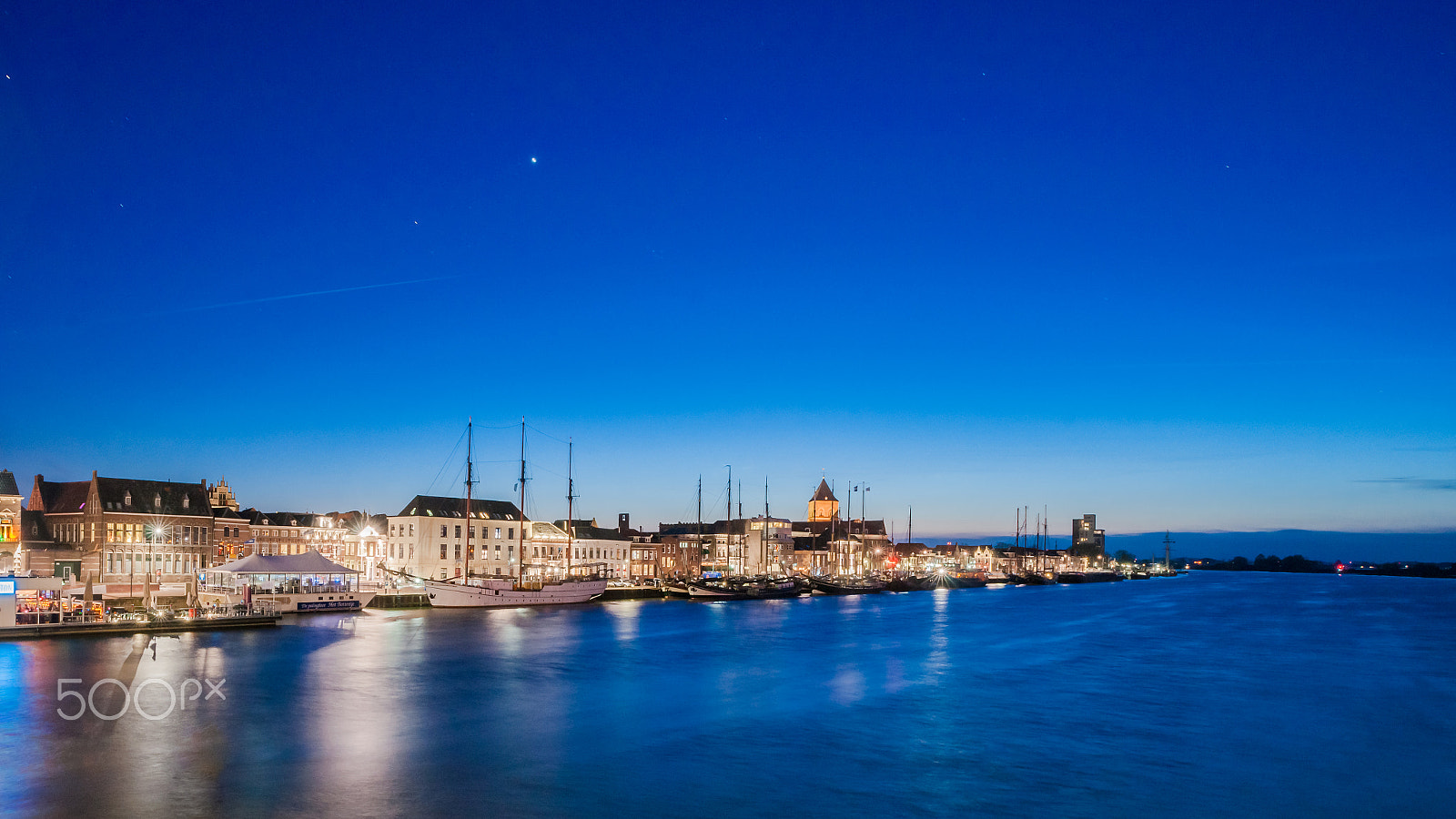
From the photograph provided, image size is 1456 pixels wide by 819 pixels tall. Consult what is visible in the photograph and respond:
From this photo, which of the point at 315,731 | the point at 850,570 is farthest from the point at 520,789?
the point at 850,570

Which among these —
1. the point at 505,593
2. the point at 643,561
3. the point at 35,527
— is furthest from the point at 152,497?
the point at 643,561

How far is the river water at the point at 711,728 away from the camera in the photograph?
2120 centimetres

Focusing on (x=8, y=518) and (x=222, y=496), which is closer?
(x=8, y=518)

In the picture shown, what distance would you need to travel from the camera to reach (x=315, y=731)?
26984 mm

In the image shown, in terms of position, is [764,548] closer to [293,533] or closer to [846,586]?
[846,586]

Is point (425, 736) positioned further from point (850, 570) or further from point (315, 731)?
point (850, 570)

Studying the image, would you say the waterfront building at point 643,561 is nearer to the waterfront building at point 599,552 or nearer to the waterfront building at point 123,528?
the waterfront building at point 599,552

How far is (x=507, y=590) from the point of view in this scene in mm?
86812

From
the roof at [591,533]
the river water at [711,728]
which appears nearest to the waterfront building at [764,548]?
the roof at [591,533]

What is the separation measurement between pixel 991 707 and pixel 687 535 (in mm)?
113151

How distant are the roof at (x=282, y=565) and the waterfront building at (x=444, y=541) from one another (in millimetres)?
25041

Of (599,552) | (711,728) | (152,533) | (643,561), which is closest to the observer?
(711,728)

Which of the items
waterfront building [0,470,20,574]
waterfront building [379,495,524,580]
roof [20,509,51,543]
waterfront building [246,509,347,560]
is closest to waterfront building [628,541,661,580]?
waterfront building [379,495,524,580]

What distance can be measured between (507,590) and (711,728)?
60.4 meters
